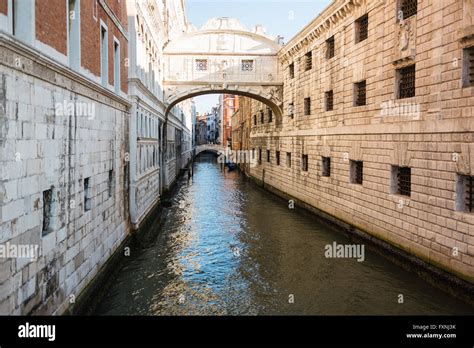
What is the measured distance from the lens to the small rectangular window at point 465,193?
8.23 metres

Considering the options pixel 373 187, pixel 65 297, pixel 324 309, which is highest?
pixel 373 187

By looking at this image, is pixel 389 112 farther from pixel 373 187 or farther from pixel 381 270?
pixel 381 270

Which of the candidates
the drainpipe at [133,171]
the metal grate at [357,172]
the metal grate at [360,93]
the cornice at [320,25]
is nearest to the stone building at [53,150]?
the drainpipe at [133,171]

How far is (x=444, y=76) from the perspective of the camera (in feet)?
29.1

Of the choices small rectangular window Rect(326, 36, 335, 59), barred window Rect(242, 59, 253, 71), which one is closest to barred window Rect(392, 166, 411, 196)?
small rectangular window Rect(326, 36, 335, 59)

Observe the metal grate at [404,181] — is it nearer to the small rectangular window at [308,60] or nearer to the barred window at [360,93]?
the barred window at [360,93]

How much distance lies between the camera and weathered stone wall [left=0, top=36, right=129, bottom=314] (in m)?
4.78

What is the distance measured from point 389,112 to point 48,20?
Result: 8.35 m

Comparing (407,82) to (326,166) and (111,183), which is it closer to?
(326,166)

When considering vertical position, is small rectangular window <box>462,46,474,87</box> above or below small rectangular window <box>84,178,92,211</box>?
above

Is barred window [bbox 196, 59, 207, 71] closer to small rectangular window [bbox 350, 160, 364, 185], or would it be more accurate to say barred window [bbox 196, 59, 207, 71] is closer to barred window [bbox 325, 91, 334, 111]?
barred window [bbox 325, 91, 334, 111]

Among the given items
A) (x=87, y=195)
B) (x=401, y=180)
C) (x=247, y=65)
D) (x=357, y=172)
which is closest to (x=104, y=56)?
(x=87, y=195)

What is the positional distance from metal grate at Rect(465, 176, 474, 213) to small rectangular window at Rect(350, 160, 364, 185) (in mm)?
4939

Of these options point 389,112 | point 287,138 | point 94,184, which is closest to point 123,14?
point 94,184
